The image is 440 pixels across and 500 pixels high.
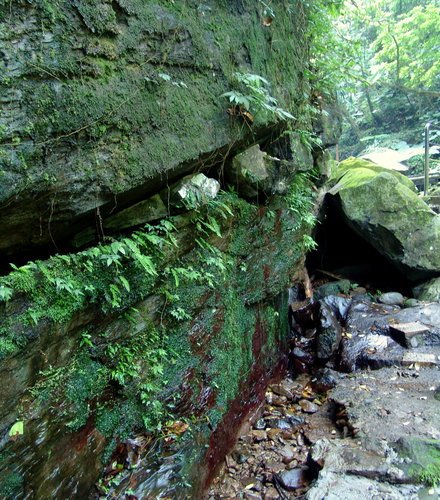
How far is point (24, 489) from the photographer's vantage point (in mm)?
2576

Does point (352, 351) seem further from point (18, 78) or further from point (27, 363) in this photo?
A: point (18, 78)

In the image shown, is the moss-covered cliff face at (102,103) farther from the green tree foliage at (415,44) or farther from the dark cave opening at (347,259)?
the green tree foliage at (415,44)

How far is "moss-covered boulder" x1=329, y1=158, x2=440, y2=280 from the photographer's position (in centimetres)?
870

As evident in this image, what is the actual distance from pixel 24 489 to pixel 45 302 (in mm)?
1369

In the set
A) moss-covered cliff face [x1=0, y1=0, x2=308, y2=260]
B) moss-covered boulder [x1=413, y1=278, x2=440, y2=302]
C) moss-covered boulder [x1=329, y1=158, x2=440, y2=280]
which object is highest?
moss-covered cliff face [x1=0, y1=0, x2=308, y2=260]

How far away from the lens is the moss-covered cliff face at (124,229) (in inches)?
94.0

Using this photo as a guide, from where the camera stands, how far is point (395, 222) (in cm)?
874

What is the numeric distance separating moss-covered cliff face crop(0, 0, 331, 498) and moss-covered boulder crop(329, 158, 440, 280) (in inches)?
200

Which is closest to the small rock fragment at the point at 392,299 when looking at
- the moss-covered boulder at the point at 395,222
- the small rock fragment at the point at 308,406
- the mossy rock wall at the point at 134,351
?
the moss-covered boulder at the point at 395,222

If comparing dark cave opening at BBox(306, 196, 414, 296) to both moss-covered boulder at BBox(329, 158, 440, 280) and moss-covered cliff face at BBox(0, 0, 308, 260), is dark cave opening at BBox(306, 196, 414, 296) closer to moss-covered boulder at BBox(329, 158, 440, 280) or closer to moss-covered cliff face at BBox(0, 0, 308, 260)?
moss-covered boulder at BBox(329, 158, 440, 280)

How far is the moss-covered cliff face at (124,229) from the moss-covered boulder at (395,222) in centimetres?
508

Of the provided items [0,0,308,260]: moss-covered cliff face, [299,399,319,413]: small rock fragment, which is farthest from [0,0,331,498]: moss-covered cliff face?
[299,399,319,413]: small rock fragment

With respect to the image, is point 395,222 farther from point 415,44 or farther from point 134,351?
point 415,44

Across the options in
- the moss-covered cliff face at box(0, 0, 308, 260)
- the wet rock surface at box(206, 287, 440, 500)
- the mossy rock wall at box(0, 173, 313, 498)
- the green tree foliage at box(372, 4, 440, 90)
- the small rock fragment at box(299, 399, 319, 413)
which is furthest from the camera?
the green tree foliage at box(372, 4, 440, 90)
